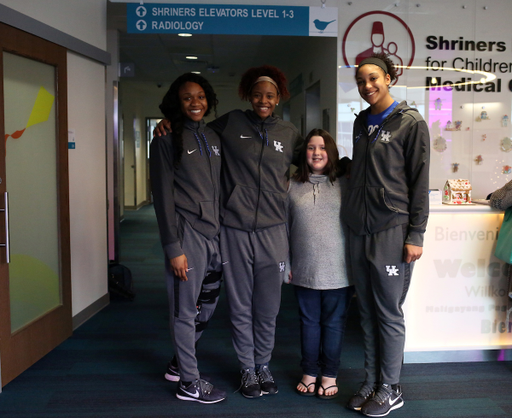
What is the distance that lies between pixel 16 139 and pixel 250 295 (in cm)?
168

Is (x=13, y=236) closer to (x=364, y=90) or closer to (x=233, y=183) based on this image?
(x=233, y=183)

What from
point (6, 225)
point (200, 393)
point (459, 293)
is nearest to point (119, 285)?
point (6, 225)

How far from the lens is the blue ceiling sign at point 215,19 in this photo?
12.8ft

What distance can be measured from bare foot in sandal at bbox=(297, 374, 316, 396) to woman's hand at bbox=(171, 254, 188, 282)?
2.90 feet

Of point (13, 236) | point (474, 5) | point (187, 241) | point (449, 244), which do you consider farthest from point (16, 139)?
point (474, 5)

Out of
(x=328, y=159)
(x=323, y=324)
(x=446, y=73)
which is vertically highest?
(x=446, y=73)

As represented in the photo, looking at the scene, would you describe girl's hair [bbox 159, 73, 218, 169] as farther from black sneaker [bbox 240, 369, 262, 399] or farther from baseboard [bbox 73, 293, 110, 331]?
baseboard [bbox 73, 293, 110, 331]

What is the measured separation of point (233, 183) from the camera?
2.52 m

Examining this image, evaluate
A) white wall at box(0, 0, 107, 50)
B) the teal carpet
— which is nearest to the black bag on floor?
the teal carpet

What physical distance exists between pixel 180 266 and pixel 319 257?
71 cm

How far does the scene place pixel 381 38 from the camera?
14.4ft

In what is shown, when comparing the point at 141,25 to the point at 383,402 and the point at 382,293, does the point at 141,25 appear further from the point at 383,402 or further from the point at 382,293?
the point at 383,402

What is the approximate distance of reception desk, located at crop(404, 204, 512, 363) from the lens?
9.91 ft

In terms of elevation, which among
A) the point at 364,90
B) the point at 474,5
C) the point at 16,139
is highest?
the point at 474,5
